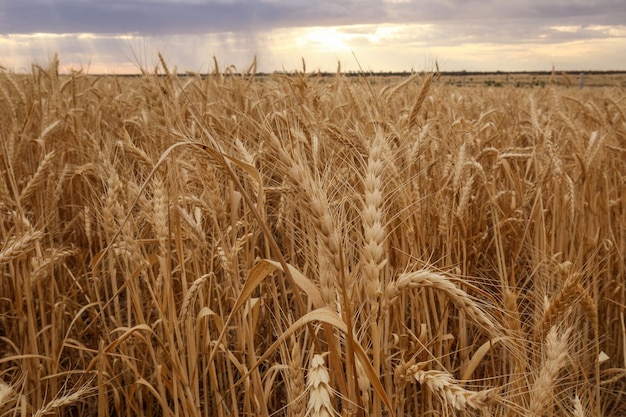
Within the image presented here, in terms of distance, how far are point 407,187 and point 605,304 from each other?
1.44m

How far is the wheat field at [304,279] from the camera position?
3.23 feet

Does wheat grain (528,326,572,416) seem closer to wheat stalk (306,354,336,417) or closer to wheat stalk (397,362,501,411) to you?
wheat stalk (397,362,501,411)

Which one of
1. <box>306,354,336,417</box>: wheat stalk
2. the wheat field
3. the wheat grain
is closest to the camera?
<box>306,354,336,417</box>: wheat stalk

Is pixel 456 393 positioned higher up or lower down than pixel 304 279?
lower down

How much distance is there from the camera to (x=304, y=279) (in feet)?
3.07

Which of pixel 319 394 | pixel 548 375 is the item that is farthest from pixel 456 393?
pixel 548 375

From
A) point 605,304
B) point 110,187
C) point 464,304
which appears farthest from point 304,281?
point 605,304

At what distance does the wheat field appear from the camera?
98 centimetres

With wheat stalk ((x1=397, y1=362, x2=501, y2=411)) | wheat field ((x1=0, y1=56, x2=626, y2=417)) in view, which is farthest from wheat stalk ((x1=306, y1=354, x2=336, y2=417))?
wheat stalk ((x1=397, y1=362, x2=501, y2=411))

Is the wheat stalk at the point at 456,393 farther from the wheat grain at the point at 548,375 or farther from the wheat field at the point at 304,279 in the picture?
the wheat grain at the point at 548,375

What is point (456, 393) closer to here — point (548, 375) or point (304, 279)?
point (304, 279)

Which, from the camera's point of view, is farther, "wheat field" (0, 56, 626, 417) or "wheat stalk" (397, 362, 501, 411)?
"wheat field" (0, 56, 626, 417)

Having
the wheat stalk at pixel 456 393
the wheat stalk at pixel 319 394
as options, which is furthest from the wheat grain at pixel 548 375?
the wheat stalk at pixel 319 394

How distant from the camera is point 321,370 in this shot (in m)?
0.82
